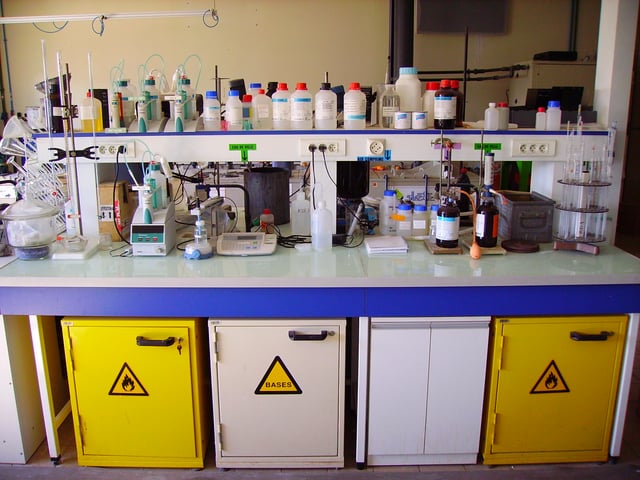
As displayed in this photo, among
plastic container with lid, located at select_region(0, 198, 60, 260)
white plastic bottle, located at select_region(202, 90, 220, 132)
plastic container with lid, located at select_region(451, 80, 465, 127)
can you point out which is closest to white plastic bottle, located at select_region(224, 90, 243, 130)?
white plastic bottle, located at select_region(202, 90, 220, 132)

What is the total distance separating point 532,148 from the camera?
2234mm

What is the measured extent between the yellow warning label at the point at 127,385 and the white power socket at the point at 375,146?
1.23 m

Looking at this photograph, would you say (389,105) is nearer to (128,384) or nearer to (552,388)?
(552,388)

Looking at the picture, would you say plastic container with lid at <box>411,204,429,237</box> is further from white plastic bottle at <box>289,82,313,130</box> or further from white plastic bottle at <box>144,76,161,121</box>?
white plastic bottle at <box>144,76,161,121</box>

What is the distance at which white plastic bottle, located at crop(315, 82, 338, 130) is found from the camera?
222 cm

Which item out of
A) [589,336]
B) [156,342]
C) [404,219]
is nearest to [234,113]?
[404,219]

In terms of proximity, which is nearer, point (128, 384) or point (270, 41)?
point (128, 384)

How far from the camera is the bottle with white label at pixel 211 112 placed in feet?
7.45

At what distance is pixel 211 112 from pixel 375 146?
0.70m

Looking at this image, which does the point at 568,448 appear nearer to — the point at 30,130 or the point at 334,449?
the point at 334,449

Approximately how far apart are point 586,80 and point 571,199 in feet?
10.9

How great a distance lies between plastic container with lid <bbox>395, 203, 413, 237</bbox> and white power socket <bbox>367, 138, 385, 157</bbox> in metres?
0.26

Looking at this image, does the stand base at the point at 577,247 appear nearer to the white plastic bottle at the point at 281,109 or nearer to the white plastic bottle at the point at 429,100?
the white plastic bottle at the point at 429,100

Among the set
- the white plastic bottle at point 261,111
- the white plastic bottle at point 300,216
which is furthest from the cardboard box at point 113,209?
the white plastic bottle at point 300,216
